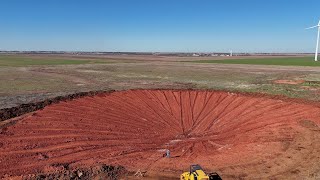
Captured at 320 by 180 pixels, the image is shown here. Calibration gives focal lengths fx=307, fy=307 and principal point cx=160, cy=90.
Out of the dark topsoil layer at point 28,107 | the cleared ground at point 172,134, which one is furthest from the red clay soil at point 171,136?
the dark topsoil layer at point 28,107

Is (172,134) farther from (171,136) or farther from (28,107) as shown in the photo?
(28,107)

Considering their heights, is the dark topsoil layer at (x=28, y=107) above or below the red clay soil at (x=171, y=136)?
above

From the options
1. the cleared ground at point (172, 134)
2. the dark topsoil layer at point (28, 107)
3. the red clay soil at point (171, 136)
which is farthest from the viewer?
the dark topsoil layer at point (28, 107)

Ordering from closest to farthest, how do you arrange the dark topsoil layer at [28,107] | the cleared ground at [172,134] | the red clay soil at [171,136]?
the red clay soil at [171,136]
the cleared ground at [172,134]
the dark topsoil layer at [28,107]

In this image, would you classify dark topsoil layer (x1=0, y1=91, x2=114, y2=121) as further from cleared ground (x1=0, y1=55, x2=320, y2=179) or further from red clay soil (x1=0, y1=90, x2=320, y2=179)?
red clay soil (x1=0, y1=90, x2=320, y2=179)

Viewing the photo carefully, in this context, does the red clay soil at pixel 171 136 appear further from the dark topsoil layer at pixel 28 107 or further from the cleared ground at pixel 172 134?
the dark topsoil layer at pixel 28 107

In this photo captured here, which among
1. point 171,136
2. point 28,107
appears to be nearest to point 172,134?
point 171,136

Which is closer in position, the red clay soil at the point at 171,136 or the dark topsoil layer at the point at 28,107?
the red clay soil at the point at 171,136

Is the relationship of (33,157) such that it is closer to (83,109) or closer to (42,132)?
(42,132)
